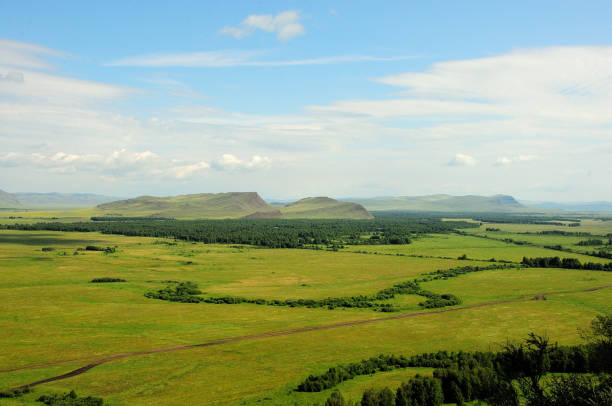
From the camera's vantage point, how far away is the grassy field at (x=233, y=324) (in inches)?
2126

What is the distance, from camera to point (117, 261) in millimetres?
155875

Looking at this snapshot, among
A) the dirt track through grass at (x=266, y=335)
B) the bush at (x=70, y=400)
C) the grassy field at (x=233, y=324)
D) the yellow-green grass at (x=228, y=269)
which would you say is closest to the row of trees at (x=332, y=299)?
the grassy field at (x=233, y=324)

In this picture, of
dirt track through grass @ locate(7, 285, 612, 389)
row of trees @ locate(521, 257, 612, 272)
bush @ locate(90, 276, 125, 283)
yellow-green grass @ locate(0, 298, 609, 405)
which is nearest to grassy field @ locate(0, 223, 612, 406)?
yellow-green grass @ locate(0, 298, 609, 405)

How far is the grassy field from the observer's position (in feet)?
177

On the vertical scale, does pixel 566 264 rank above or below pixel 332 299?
above

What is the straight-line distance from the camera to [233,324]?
8031 cm

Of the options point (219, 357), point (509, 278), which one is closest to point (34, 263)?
point (219, 357)

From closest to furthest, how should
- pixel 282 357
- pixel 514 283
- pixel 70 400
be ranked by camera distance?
pixel 70 400 → pixel 282 357 → pixel 514 283

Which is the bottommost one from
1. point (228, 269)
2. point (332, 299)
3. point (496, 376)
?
point (332, 299)

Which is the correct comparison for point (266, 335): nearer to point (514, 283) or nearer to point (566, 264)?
point (514, 283)

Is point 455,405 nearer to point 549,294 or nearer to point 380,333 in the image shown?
point 380,333

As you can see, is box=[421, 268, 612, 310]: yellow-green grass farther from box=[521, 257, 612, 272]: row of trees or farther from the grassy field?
box=[521, 257, 612, 272]: row of trees

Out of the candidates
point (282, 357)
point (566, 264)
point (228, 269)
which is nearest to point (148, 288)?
point (228, 269)

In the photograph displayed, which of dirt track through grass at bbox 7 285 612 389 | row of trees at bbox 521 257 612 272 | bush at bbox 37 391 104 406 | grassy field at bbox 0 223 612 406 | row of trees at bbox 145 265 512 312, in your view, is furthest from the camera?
row of trees at bbox 521 257 612 272
